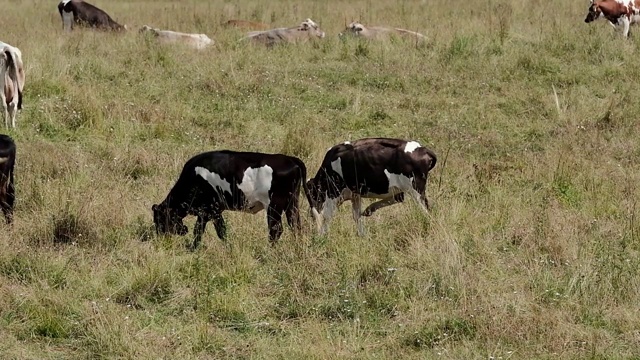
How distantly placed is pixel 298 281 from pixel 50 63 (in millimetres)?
8860

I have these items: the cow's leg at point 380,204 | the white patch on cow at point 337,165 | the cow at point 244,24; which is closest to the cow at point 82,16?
the cow at point 244,24

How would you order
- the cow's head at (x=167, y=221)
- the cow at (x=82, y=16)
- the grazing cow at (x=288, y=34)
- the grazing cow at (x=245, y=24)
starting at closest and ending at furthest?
the cow's head at (x=167, y=221) < the grazing cow at (x=288, y=34) < the grazing cow at (x=245, y=24) < the cow at (x=82, y=16)

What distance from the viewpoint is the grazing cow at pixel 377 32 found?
1780 cm

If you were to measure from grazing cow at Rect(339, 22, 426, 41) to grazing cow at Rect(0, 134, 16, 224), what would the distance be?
31.2 ft

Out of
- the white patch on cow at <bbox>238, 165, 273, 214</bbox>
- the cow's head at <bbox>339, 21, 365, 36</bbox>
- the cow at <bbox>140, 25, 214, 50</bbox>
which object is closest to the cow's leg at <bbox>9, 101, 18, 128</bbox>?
the cow at <bbox>140, 25, 214, 50</bbox>

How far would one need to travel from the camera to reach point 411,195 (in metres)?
9.22

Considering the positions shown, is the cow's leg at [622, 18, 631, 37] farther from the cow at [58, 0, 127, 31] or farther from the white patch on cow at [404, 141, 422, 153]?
the white patch on cow at [404, 141, 422, 153]

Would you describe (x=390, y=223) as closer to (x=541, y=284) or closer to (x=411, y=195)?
(x=411, y=195)

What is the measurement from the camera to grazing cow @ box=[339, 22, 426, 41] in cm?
1780

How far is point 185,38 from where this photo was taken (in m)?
17.7

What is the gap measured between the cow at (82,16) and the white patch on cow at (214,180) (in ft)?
39.6

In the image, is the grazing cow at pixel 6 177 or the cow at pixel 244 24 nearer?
the grazing cow at pixel 6 177

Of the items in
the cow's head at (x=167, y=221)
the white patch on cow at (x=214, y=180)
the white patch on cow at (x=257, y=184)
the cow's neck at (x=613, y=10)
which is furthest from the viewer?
the cow's neck at (x=613, y=10)

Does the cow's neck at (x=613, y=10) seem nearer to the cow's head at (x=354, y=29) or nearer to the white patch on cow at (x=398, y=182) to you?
the cow's head at (x=354, y=29)
